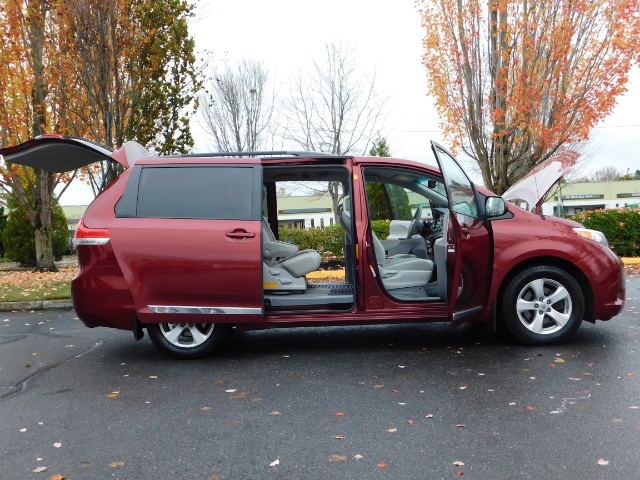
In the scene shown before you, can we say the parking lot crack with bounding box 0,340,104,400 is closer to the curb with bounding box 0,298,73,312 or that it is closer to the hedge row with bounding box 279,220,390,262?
the curb with bounding box 0,298,73,312

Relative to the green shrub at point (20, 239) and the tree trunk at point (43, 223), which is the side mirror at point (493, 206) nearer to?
the tree trunk at point (43, 223)

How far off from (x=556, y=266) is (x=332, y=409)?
2.75m

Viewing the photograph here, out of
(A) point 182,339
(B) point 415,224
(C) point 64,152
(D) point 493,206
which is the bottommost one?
(A) point 182,339

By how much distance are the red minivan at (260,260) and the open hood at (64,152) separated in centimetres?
2

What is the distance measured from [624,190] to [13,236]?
2308 inches

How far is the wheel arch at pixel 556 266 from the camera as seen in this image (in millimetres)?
5516

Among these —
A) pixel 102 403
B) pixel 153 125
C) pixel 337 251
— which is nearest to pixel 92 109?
pixel 153 125

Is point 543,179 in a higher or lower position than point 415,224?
higher

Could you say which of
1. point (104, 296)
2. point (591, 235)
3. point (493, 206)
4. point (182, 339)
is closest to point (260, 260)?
point (182, 339)

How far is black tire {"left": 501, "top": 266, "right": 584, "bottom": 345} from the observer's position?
215 inches

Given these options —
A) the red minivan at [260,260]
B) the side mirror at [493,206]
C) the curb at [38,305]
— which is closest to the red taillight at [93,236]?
the red minivan at [260,260]

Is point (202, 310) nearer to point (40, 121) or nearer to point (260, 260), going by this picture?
point (260, 260)

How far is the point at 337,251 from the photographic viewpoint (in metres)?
13.5

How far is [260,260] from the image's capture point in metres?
5.21
